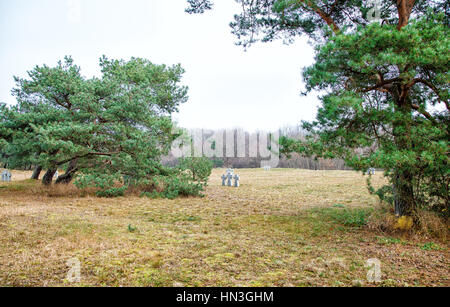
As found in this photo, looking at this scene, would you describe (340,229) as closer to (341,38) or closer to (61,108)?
(341,38)

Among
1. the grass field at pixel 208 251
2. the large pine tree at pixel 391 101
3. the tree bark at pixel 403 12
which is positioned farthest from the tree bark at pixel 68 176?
the tree bark at pixel 403 12

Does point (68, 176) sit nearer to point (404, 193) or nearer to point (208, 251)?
point (208, 251)

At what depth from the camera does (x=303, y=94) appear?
6145 millimetres

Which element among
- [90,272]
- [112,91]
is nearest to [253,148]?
[112,91]

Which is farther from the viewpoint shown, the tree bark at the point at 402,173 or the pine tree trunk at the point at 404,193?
the pine tree trunk at the point at 404,193

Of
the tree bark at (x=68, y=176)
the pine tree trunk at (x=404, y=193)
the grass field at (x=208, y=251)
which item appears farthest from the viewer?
the tree bark at (x=68, y=176)

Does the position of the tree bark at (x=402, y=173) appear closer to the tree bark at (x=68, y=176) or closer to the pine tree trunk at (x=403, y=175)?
the pine tree trunk at (x=403, y=175)

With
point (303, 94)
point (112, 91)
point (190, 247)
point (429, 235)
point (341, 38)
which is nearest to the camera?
point (190, 247)

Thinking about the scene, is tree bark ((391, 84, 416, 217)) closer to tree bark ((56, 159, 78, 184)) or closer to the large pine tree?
the large pine tree

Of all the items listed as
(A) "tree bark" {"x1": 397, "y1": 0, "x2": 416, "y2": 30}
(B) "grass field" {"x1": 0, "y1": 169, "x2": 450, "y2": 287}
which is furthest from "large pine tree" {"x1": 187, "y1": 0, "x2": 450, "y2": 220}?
(B) "grass field" {"x1": 0, "y1": 169, "x2": 450, "y2": 287}

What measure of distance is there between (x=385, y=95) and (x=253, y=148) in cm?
4416

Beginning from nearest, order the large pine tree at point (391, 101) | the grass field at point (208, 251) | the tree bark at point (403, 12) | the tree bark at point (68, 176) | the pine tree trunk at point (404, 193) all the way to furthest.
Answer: the grass field at point (208, 251) → the large pine tree at point (391, 101) → the pine tree trunk at point (404, 193) → the tree bark at point (403, 12) → the tree bark at point (68, 176)

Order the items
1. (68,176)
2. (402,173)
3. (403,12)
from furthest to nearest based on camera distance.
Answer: (68,176)
(403,12)
(402,173)

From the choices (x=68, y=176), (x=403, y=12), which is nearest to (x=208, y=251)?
(x=403, y=12)
